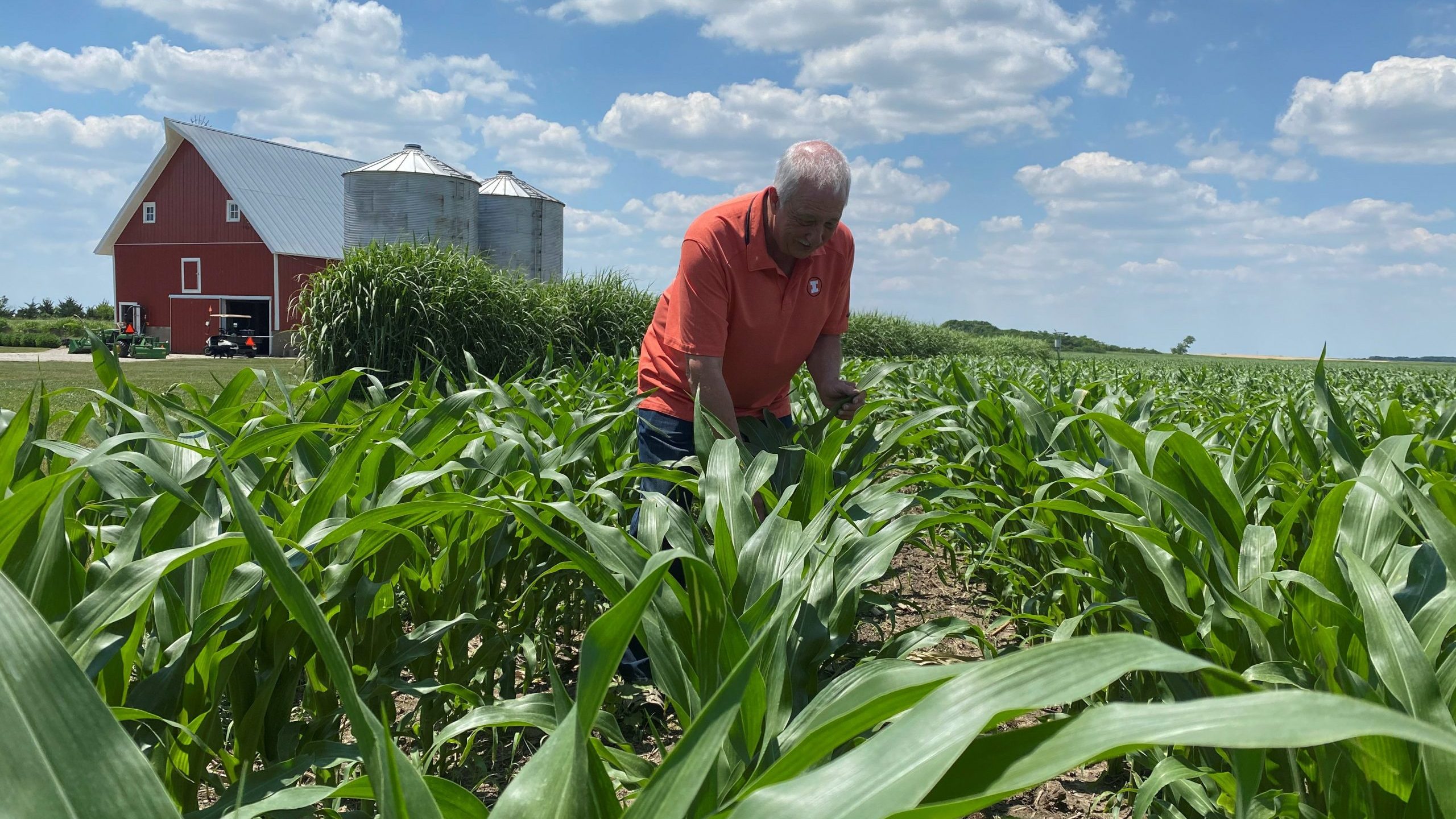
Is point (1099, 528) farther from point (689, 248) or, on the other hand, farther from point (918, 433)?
point (689, 248)

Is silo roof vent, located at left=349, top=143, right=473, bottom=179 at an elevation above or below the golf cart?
above

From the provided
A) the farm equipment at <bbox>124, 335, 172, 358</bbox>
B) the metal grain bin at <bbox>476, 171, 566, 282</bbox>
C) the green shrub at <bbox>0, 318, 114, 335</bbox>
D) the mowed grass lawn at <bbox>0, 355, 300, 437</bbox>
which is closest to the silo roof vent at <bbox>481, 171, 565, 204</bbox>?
the metal grain bin at <bbox>476, 171, 566, 282</bbox>

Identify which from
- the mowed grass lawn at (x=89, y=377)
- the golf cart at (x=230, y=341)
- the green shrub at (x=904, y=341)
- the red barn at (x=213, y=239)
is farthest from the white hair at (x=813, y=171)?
the red barn at (x=213, y=239)

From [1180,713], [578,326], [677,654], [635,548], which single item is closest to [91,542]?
[635,548]

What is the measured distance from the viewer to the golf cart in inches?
908

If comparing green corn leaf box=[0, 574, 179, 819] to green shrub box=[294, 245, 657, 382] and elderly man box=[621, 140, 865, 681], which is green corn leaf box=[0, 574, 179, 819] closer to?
elderly man box=[621, 140, 865, 681]

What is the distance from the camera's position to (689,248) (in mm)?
2664

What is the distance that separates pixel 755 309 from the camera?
→ 9.09 feet

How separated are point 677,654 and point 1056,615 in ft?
5.15

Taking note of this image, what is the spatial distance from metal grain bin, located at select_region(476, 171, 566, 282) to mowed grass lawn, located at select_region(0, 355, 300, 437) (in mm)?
4220

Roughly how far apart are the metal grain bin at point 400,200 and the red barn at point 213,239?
12105 millimetres

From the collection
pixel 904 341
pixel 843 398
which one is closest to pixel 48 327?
pixel 904 341

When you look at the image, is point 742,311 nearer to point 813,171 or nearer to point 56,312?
point 813,171

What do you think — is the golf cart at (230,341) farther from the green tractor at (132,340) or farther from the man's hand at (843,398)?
the man's hand at (843,398)
